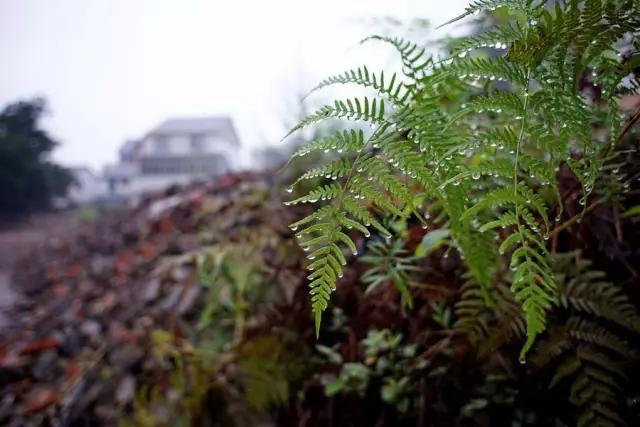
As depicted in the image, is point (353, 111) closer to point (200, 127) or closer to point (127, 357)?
point (127, 357)

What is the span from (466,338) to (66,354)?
1.89 m

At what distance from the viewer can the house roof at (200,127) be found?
22.6ft

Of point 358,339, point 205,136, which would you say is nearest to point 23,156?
point 205,136

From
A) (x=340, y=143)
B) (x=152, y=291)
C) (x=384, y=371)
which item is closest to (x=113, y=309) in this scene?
(x=152, y=291)

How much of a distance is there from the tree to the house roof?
2.15 meters


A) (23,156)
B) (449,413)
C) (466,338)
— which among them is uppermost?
(23,156)

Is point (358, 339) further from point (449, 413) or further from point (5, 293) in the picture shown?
point (5, 293)

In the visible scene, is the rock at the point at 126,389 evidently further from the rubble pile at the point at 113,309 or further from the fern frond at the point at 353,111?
the fern frond at the point at 353,111

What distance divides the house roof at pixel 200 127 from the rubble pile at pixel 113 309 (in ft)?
12.8

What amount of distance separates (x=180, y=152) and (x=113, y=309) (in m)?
5.13

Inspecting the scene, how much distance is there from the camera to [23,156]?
21.7 ft

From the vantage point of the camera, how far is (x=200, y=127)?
7320 mm

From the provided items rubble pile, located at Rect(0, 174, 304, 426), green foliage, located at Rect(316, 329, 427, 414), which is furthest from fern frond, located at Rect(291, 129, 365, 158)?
rubble pile, located at Rect(0, 174, 304, 426)

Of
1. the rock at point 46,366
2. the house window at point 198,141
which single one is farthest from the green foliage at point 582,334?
the house window at point 198,141
